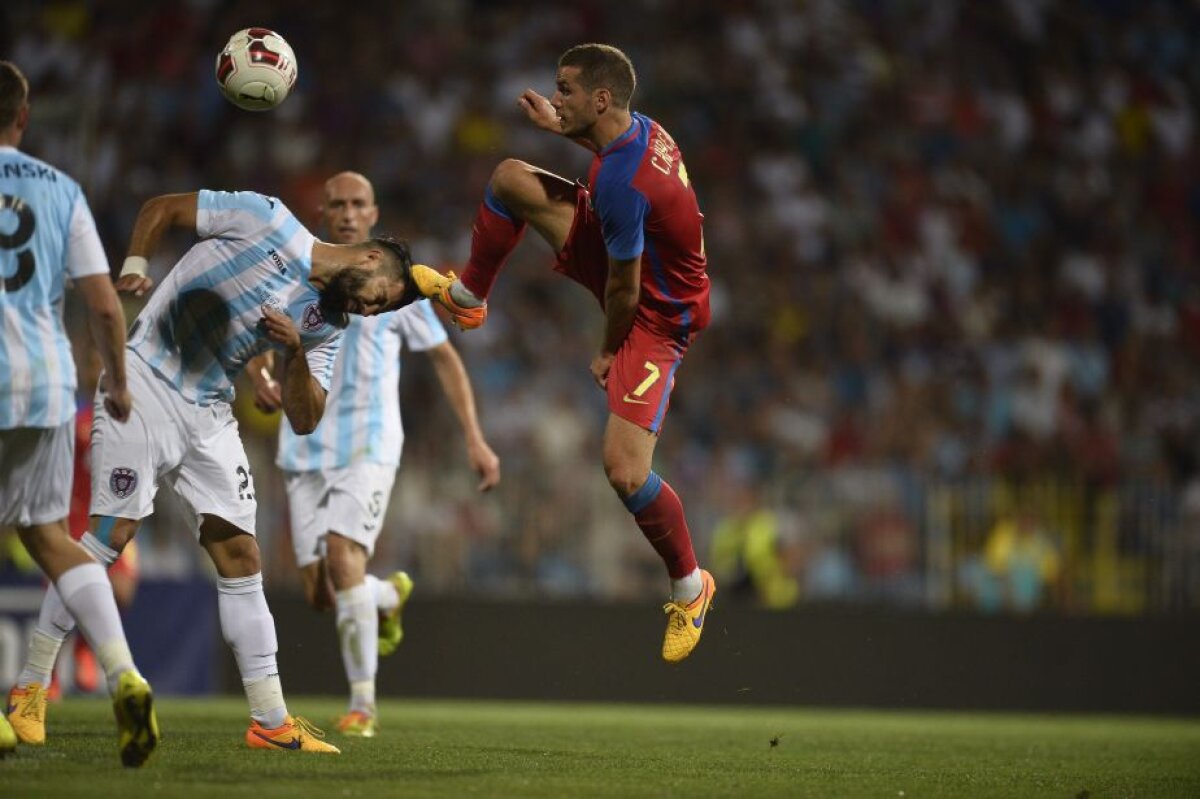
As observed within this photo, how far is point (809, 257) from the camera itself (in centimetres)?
1864

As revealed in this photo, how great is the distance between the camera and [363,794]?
244 inches

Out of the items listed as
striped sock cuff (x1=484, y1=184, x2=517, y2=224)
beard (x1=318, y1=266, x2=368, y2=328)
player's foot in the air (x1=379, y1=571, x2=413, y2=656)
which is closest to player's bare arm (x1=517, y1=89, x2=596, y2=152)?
striped sock cuff (x1=484, y1=184, x2=517, y2=224)

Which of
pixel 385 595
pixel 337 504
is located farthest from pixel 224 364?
pixel 385 595

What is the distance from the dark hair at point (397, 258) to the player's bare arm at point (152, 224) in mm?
736

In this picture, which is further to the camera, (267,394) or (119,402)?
(267,394)

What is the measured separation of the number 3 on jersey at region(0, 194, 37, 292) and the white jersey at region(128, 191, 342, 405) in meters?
1.04

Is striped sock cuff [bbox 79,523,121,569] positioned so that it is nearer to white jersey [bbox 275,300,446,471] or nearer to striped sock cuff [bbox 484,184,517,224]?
striped sock cuff [bbox 484,184,517,224]

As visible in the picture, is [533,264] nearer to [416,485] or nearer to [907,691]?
[416,485]

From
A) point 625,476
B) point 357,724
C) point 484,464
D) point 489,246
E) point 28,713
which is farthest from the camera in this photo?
point 484,464

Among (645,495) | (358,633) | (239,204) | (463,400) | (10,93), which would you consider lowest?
(358,633)

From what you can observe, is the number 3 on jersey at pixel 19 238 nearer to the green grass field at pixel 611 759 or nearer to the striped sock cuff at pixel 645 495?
the green grass field at pixel 611 759

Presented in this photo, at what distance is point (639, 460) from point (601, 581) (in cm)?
633

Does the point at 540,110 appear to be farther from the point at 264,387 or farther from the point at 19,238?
the point at 19,238

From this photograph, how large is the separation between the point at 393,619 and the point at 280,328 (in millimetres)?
4077
